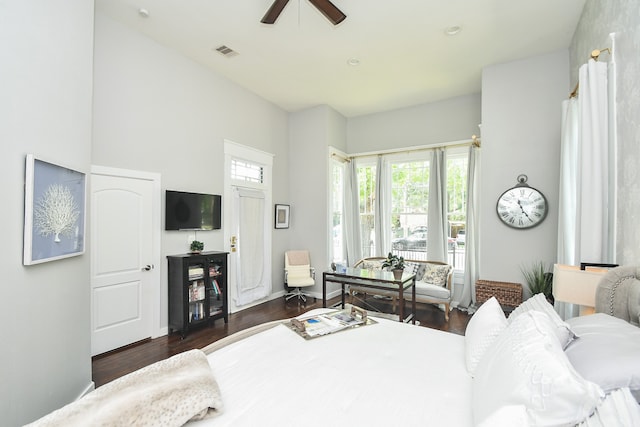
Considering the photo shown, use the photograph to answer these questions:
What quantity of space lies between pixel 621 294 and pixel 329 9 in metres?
2.68

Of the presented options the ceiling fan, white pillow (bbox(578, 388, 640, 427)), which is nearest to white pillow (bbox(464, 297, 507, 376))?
white pillow (bbox(578, 388, 640, 427))

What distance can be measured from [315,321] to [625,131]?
237 centimetres

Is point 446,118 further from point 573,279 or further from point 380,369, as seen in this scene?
point 380,369

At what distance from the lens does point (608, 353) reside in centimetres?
99

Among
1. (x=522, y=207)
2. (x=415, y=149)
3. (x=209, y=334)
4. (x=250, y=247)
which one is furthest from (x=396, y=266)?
(x=209, y=334)

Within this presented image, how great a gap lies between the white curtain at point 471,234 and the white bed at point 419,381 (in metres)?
3.16

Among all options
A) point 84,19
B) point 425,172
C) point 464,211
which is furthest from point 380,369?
point 425,172

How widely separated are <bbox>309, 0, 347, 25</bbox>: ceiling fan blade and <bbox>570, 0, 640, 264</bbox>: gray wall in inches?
73.7

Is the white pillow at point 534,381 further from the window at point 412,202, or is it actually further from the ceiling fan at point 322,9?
the window at point 412,202

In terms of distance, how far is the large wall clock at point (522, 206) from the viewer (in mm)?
3629

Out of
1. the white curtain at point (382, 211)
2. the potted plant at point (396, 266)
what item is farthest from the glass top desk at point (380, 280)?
the white curtain at point (382, 211)

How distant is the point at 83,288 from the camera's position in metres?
2.27

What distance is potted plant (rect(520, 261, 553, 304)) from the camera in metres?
3.37

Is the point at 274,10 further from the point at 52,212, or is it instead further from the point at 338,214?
the point at 338,214
